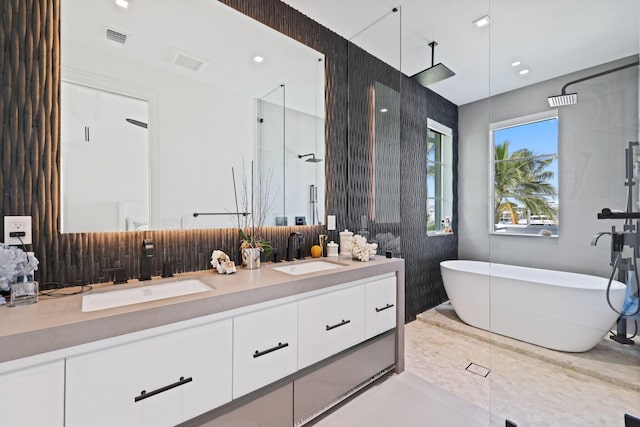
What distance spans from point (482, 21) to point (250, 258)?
105 inches

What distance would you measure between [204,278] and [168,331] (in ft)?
1.51

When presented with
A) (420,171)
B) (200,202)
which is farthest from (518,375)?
(200,202)

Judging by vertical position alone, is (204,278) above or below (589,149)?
below

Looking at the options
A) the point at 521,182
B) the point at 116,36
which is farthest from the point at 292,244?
the point at 521,182

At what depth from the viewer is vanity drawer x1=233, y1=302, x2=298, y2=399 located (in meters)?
1.34

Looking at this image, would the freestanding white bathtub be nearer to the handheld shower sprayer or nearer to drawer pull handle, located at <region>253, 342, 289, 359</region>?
the handheld shower sprayer

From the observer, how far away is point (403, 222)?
3170mm

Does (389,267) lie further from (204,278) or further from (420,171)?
(420,171)

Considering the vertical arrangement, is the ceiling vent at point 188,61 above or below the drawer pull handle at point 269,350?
above

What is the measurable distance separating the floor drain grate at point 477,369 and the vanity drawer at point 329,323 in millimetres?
1114

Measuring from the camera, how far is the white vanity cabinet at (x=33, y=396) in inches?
33.3

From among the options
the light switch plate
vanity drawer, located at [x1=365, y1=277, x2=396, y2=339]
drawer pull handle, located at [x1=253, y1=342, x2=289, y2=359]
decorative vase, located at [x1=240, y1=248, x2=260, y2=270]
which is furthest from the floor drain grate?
decorative vase, located at [x1=240, y1=248, x2=260, y2=270]

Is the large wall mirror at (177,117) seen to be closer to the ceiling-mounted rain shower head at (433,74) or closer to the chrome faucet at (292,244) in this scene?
the chrome faucet at (292,244)

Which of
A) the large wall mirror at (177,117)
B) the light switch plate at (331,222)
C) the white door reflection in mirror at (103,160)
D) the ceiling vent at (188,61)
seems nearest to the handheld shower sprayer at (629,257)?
the light switch plate at (331,222)
